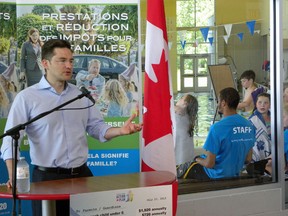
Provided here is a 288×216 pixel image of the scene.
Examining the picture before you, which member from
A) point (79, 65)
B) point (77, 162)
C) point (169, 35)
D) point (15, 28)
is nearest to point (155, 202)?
point (77, 162)

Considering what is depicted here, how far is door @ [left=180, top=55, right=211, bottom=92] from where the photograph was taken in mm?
5199

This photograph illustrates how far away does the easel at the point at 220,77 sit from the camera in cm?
539

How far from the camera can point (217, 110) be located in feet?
17.7

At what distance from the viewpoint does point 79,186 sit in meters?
3.33

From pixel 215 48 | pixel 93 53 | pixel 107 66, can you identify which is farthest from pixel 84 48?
pixel 215 48

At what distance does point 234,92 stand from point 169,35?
88cm

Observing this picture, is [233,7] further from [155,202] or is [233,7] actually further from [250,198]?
[155,202]

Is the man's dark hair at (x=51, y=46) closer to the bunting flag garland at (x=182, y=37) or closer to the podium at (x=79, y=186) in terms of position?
the podium at (x=79, y=186)

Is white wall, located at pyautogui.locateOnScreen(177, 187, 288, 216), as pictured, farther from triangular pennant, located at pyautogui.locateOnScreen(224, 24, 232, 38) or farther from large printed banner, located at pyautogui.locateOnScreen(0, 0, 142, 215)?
triangular pennant, located at pyautogui.locateOnScreen(224, 24, 232, 38)

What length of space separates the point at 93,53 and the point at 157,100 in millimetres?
601

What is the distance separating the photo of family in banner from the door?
0.80 m

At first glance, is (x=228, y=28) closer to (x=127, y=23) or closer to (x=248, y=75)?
(x=248, y=75)

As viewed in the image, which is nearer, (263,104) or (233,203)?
(233,203)

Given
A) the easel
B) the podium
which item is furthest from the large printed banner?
the easel
